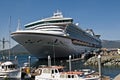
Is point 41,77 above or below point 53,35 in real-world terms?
below

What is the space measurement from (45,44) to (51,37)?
8.61 ft

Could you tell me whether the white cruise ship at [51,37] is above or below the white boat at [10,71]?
above

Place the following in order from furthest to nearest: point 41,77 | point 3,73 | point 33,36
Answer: point 33,36 < point 3,73 < point 41,77

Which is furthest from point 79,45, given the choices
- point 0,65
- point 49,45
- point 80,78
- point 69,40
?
point 80,78

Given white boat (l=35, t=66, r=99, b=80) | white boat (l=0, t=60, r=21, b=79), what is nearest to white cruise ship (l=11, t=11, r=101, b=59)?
white boat (l=0, t=60, r=21, b=79)

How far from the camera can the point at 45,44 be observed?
74.4m

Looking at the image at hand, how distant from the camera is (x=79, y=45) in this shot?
90.2 metres

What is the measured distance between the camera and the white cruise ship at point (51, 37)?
71875mm

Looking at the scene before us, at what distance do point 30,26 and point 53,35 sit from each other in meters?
13.3

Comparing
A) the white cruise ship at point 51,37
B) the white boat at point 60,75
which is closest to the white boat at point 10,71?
the white boat at point 60,75

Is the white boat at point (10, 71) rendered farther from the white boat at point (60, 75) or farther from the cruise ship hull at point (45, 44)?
the cruise ship hull at point (45, 44)

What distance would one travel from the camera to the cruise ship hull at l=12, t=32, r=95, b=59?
71.6 metres

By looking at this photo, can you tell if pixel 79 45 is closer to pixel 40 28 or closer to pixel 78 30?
pixel 78 30

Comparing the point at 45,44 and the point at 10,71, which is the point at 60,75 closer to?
the point at 10,71
